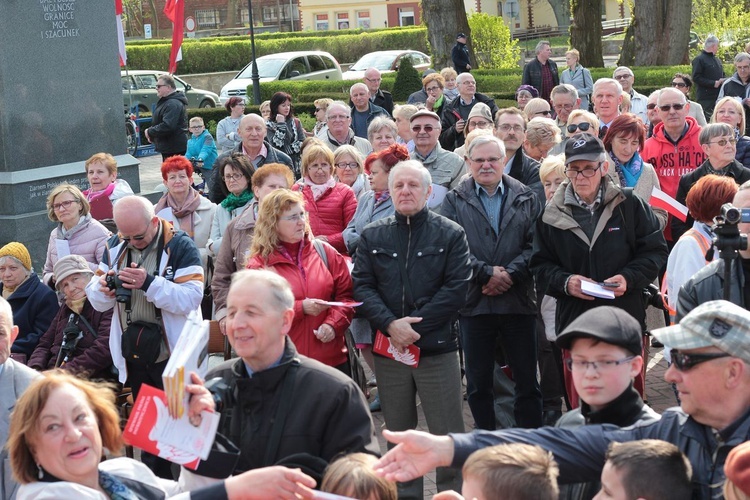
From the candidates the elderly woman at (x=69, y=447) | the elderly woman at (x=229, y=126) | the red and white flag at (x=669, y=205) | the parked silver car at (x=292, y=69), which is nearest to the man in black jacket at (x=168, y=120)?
the elderly woman at (x=229, y=126)

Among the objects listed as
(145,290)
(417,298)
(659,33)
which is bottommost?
(417,298)

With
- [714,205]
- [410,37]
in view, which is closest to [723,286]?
[714,205]

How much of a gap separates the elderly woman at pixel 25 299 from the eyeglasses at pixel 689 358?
5278 millimetres

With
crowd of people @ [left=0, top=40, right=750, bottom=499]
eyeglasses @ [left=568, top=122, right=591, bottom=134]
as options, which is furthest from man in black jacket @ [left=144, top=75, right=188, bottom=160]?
eyeglasses @ [left=568, top=122, right=591, bottom=134]

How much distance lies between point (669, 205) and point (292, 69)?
81.7 feet

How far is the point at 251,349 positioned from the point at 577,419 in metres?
1.28

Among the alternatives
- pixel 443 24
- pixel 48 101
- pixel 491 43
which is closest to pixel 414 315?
pixel 48 101

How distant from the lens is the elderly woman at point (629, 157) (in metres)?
7.80

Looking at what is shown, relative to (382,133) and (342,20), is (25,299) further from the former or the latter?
(342,20)

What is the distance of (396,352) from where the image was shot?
6105 mm

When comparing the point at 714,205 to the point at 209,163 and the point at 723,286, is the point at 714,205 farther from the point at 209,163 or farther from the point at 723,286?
the point at 209,163

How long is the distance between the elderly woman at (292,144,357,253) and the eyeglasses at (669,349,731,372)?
454 cm

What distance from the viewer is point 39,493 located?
3.59 metres

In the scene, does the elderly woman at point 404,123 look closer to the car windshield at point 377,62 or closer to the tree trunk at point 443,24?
the tree trunk at point 443,24
